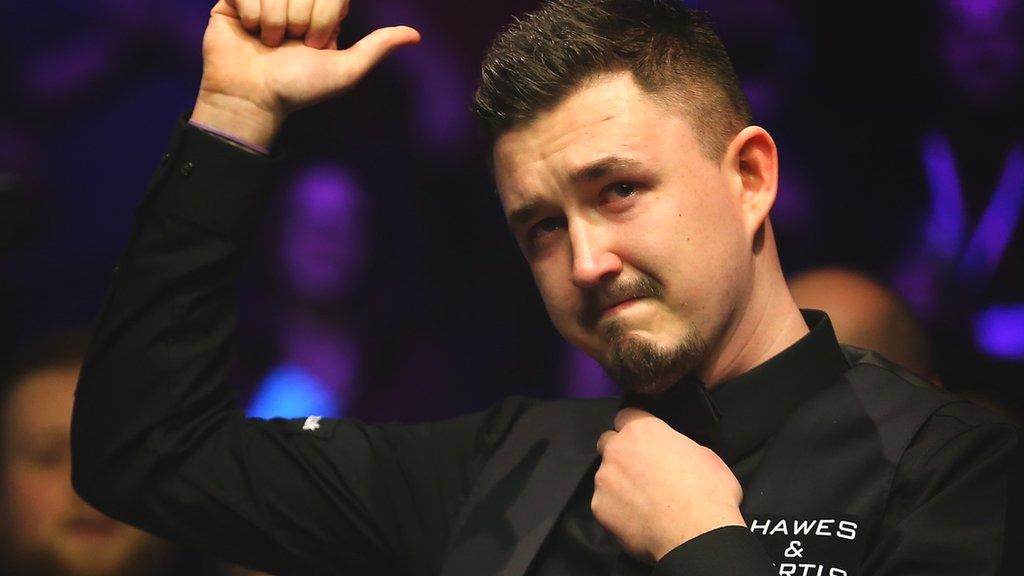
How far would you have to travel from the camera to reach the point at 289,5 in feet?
6.23

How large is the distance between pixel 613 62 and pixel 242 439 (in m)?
0.85

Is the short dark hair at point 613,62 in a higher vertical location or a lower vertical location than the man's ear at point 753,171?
higher

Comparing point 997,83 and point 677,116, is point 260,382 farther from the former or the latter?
point 997,83

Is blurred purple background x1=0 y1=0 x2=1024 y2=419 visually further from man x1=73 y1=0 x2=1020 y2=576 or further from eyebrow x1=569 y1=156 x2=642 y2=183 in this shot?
eyebrow x1=569 y1=156 x2=642 y2=183

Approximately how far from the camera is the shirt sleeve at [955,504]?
1.45 metres

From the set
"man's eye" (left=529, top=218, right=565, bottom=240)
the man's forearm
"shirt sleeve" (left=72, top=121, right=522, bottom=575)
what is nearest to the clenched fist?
"man's eye" (left=529, top=218, right=565, bottom=240)

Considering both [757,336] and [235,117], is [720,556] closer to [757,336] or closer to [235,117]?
[757,336]

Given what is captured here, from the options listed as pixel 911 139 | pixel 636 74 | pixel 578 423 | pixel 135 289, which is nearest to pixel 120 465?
pixel 135 289

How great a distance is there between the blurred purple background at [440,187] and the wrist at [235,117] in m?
0.92

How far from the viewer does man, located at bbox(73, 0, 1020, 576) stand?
5.25 feet

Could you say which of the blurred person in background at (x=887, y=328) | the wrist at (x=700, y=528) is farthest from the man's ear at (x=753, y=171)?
the blurred person in background at (x=887, y=328)

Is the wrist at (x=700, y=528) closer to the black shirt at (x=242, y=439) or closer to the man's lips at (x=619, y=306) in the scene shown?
the black shirt at (x=242, y=439)

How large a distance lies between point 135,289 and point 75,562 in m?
1.13

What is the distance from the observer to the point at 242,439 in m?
1.96
